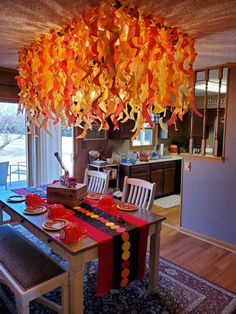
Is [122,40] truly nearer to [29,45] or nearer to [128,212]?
[29,45]

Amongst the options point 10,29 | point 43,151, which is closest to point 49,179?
point 43,151

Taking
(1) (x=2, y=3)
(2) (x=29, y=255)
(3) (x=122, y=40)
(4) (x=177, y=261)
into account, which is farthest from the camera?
(4) (x=177, y=261)

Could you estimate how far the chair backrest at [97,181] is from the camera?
3.08m

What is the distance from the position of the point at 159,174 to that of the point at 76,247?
3.89 metres

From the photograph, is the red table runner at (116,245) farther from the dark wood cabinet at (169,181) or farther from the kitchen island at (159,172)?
the dark wood cabinet at (169,181)

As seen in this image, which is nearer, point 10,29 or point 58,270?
point 58,270

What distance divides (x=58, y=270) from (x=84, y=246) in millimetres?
360

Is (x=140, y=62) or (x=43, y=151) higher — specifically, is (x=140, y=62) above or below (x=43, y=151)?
above

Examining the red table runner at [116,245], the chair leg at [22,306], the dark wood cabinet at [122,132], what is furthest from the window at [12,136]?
the chair leg at [22,306]

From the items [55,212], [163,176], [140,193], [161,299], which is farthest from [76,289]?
[163,176]

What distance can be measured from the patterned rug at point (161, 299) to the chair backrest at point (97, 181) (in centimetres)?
98

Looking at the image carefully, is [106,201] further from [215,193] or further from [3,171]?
[3,171]

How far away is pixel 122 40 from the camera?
6.04 feet

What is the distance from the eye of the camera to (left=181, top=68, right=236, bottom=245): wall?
3197 millimetres
